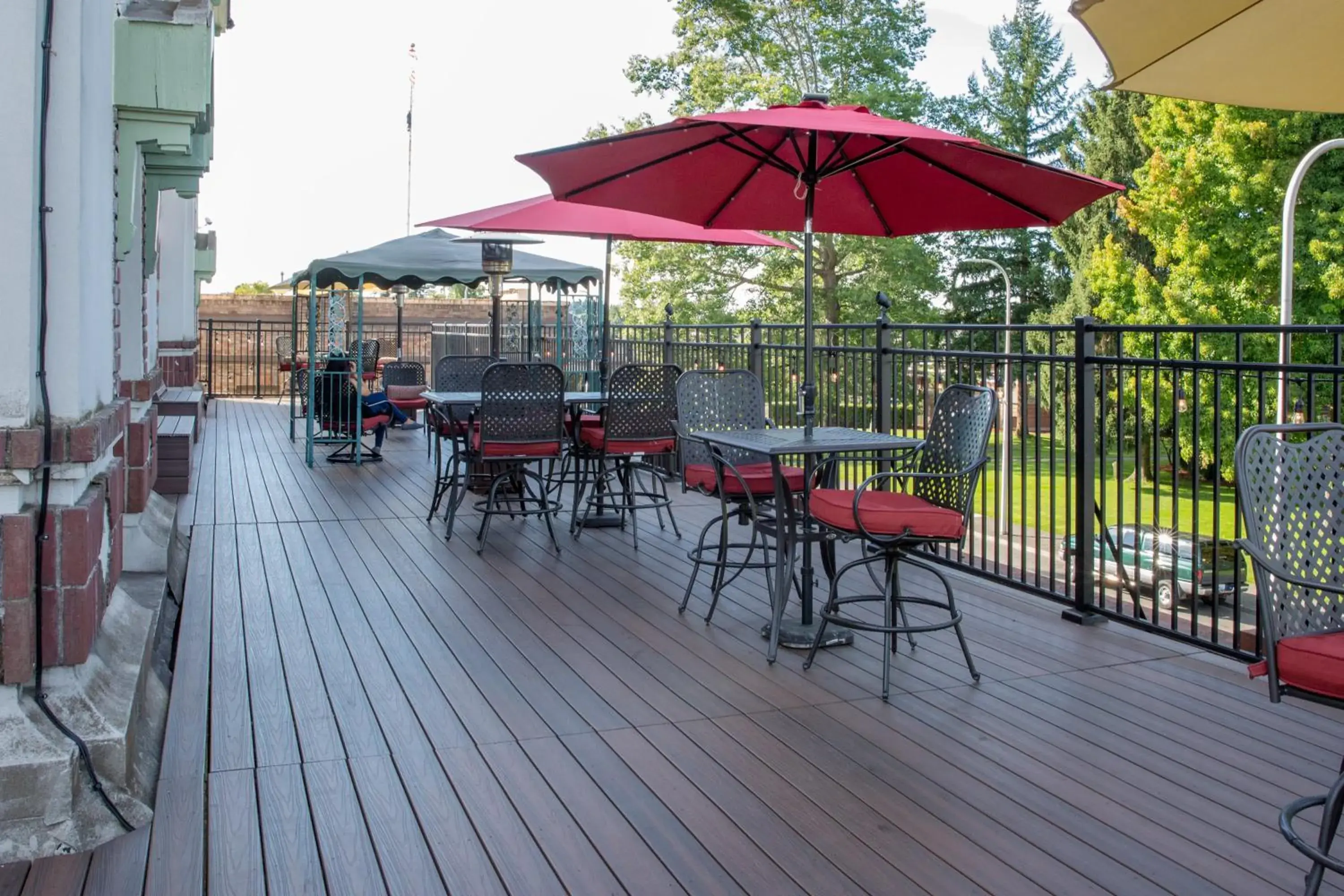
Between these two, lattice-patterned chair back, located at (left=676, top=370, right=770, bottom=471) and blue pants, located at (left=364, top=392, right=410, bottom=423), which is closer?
lattice-patterned chair back, located at (left=676, top=370, right=770, bottom=471)

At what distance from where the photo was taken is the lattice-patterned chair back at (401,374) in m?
Answer: 12.6

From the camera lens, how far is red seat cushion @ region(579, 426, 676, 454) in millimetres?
6602

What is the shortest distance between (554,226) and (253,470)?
4046 millimetres

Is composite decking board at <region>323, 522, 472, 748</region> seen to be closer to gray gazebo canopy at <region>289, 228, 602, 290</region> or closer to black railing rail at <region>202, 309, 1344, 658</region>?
black railing rail at <region>202, 309, 1344, 658</region>

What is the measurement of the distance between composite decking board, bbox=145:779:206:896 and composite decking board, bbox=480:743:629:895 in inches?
28.5

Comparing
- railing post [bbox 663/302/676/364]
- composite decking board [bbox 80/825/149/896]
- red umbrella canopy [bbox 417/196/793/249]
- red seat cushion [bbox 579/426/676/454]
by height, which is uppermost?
red umbrella canopy [bbox 417/196/793/249]

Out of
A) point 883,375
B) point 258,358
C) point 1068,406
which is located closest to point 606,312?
point 883,375

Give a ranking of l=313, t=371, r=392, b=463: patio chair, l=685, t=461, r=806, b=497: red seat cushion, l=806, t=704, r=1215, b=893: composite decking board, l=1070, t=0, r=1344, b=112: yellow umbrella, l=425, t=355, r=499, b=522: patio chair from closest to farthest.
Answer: l=806, t=704, r=1215, b=893: composite decking board → l=1070, t=0, r=1344, b=112: yellow umbrella → l=685, t=461, r=806, b=497: red seat cushion → l=425, t=355, r=499, b=522: patio chair → l=313, t=371, r=392, b=463: patio chair

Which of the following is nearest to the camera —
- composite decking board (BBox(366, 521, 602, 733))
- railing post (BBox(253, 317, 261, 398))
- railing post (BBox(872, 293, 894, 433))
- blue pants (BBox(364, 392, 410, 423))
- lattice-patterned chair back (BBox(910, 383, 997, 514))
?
composite decking board (BBox(366, 521, 602, 733))

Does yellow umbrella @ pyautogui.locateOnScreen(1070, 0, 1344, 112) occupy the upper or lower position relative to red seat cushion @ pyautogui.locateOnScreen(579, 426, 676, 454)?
upper

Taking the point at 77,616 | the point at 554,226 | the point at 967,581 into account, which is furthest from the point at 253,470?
the point at 77,616

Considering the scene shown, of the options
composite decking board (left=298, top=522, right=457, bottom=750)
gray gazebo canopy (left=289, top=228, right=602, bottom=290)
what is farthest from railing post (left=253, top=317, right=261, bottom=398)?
composite decking board (left=298, top=522, right=457, bottom=750)

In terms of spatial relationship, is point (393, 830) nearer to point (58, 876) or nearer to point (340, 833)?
point (340, 833)

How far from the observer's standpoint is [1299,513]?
96.3 inches
